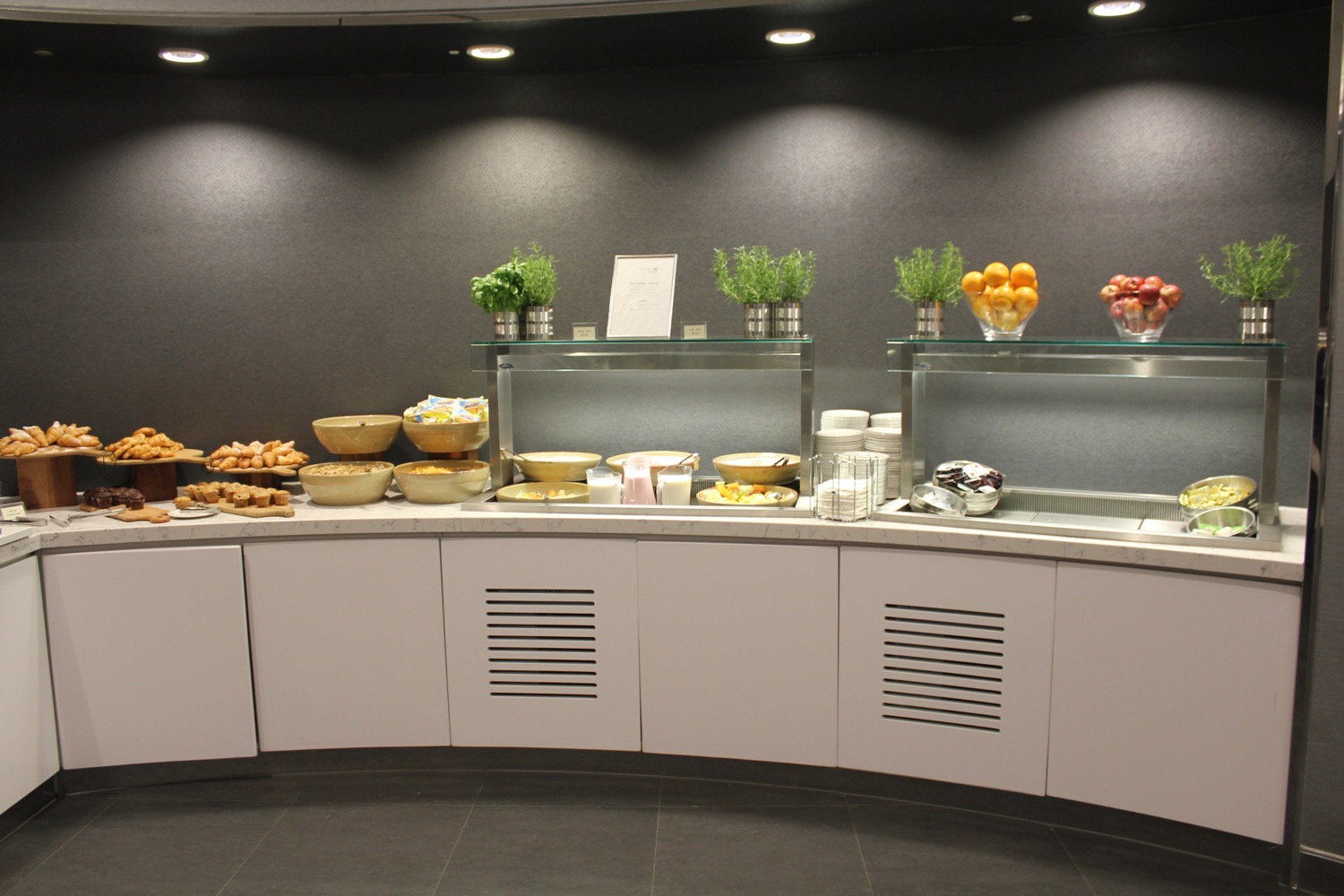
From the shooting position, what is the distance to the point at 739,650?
338 centimetres

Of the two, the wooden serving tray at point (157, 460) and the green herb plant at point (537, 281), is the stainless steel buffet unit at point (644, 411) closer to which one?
the green herb plant at point (537, 281)

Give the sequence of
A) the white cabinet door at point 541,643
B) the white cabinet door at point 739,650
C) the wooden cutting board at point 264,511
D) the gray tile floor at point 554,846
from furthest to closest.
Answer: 1. the wooden cutting board at point 264,511
2. the white cabinet door at point 541,643
3. the white cabinet door at point 739,650
4. the gray tile floor at point 554,846

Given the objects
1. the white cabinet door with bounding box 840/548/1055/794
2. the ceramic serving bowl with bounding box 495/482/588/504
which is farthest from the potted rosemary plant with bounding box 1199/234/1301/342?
the ceramic serving bowl with bounding box 495/482/588/504

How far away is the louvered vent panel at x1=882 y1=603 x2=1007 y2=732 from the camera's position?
314 centimetres

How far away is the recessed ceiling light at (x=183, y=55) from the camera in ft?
12.3

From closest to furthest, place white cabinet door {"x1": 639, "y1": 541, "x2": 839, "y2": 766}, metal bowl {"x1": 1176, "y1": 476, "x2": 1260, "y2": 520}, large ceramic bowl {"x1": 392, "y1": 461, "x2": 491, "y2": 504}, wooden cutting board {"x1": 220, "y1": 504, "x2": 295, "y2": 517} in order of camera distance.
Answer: metal bowl {"x1": 1176, "y1": 476, "x2": 1260, "y2": 520}, white cabinet door {"x1": 639, "y1": 541, "x2": 839, "y2": 766}, wooden cutting board {"x1": 220, "y1": 504, "x2": 295, "y2": 517}, large ceramic bowl {"x1": 392, "y1": 461, "x2": 491, "y2": 504}

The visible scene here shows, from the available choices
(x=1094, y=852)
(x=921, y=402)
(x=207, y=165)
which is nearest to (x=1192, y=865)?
(x=1094, y=852)

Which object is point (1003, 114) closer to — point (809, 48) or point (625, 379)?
point (809, 48)

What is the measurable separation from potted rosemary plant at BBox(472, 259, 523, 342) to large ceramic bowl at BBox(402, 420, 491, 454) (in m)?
0.39

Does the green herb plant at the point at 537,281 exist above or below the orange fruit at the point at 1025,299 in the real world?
above

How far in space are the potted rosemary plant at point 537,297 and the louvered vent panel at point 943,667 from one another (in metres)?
1.58

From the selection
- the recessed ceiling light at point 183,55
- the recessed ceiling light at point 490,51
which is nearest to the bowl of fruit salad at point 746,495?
the recessed ceiling light at point 490,51

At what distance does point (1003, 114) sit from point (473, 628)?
104 inches

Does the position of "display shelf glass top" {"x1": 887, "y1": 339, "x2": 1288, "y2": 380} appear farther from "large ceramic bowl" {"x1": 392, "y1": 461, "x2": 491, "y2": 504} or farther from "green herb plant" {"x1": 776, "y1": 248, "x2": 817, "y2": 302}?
"large ceramic bowl" {"x1": 392, "y1": 461, "x2": 491, "y2": 504}
